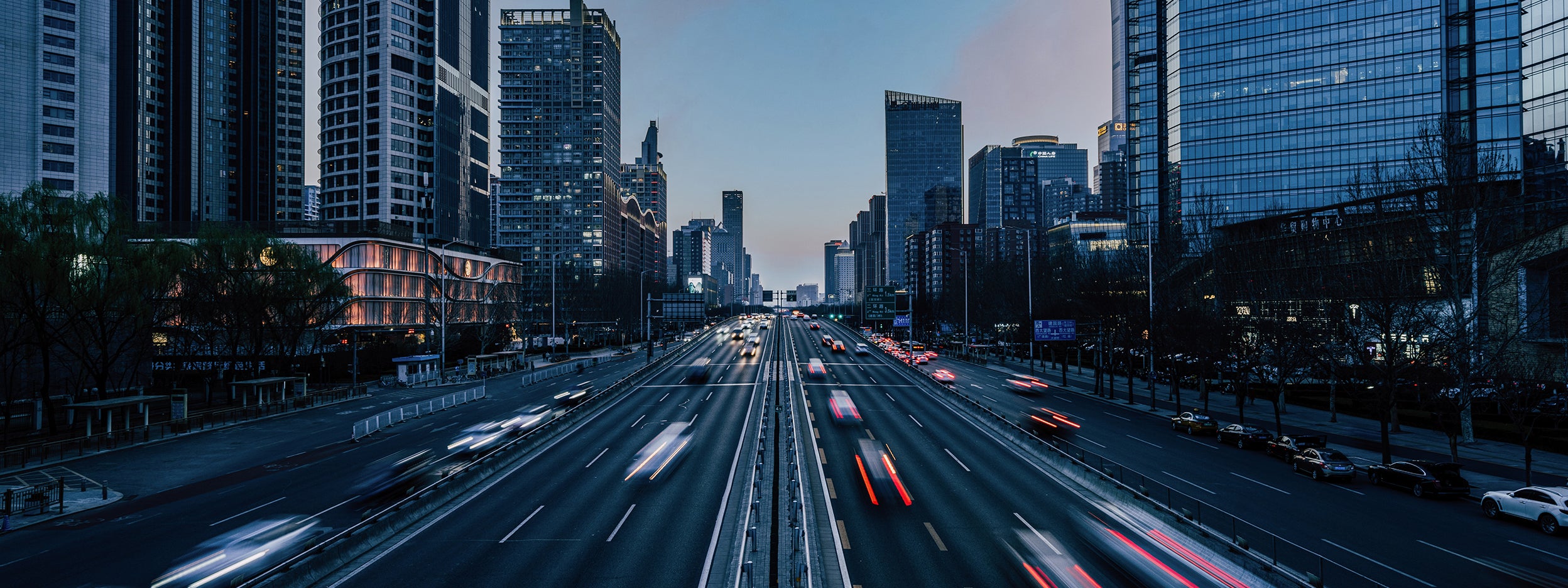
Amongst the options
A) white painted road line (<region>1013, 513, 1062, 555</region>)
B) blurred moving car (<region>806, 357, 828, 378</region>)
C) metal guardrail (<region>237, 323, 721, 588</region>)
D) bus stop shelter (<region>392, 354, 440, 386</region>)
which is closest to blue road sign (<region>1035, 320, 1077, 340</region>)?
blurred moving car (<region>806, 357, 828, 378</region>)

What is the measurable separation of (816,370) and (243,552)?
58.2 m

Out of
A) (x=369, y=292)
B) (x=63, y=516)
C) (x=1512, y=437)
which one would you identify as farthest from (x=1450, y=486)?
(x=369, y=292)

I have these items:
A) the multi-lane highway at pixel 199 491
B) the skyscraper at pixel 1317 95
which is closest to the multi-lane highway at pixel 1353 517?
the multi-lane highway at pixel 199 491

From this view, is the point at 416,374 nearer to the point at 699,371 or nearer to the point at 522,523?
the point at 699,371

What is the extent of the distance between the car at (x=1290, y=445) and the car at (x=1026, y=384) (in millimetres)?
25595

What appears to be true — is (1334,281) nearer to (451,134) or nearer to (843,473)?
(843,473)

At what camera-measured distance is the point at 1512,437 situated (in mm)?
37000

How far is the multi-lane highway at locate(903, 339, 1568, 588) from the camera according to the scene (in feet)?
59.4

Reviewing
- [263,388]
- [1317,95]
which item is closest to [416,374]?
[263,388]

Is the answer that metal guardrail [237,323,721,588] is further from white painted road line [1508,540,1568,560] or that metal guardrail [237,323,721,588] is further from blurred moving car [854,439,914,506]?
white painted road line [1508,540,1568,560]

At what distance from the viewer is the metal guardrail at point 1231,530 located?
16.6 meters

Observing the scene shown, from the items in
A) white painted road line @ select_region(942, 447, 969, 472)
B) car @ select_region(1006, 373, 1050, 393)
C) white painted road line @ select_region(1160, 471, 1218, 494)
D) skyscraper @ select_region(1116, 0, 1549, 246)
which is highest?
skyscraper @ select_region(1116, 0, 1549, 246)

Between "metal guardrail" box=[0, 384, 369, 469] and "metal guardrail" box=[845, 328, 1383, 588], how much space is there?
4696cm

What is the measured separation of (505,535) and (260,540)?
23.6 ft
